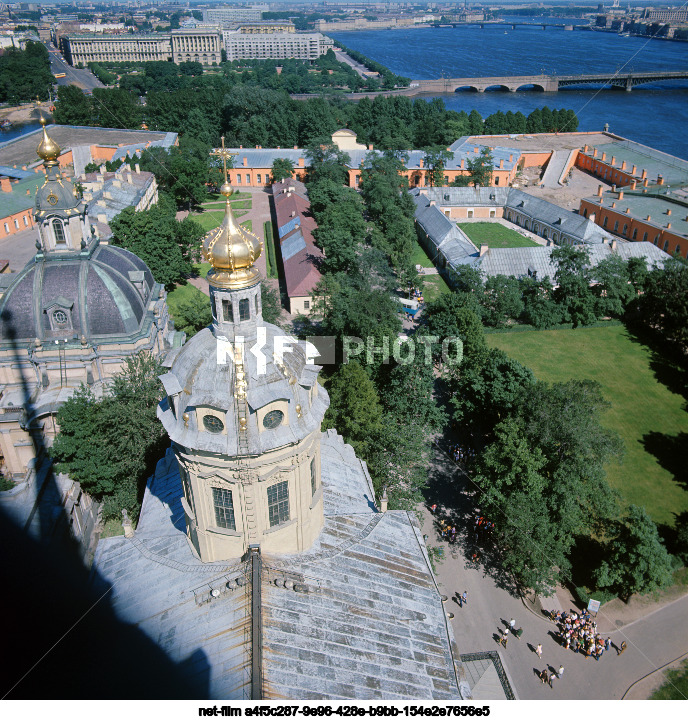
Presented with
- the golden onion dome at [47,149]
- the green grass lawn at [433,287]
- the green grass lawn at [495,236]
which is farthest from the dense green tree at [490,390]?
the green grass lawn at [495,236]

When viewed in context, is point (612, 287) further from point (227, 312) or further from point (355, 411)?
point (227, 312)

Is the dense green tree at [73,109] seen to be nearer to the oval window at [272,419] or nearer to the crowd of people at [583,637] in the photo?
the oval window at [272,419]

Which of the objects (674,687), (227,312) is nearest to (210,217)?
(227,312)

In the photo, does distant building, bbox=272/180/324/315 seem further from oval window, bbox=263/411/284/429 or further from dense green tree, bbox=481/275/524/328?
oval window, bbox=263/411/284/429

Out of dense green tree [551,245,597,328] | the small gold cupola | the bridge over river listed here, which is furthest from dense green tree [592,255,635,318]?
the bridge over river

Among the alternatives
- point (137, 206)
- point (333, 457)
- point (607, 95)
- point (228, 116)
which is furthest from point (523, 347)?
point (607, 95)

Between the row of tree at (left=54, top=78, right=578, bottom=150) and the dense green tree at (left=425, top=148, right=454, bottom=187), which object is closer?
the dense green tree at (left=425, top=148, right=454, bottom=187)
